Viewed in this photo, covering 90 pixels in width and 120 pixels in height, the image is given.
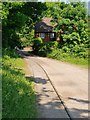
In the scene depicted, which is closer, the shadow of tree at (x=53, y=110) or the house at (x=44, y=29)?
the shadow of tree at (x=53, y=110)

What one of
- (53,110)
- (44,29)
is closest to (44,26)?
(44,29)

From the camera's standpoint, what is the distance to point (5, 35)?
28750 millimetres

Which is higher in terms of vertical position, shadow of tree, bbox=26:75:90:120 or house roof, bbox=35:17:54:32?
house roof, bbox=35:17:54:32

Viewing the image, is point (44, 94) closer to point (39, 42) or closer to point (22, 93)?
point (22, 93)

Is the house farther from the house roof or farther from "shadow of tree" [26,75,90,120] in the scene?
"shadow of tree" [26,75,90,120]

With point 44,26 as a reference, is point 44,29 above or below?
below

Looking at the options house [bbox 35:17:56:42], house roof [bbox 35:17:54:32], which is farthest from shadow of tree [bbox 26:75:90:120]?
house roof [bbox 35:17:54:32]

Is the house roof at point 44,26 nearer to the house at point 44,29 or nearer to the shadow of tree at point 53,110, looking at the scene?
the house at point 44,29

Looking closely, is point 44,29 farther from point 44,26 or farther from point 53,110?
point 53,110

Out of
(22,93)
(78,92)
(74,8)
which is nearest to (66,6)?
(74,8)

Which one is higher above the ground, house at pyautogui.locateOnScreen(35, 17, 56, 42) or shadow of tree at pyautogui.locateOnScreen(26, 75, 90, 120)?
house at pyautogui.locateOnScreen(35, 17, 56, 42)

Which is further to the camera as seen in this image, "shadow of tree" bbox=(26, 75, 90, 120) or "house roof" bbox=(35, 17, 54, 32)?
"house roof" bbox=(35, 17, 54, 32)

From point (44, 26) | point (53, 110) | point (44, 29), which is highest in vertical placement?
point (44, 26)

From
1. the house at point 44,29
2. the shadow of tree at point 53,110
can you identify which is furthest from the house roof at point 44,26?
the shadow of tree at point 53,110
